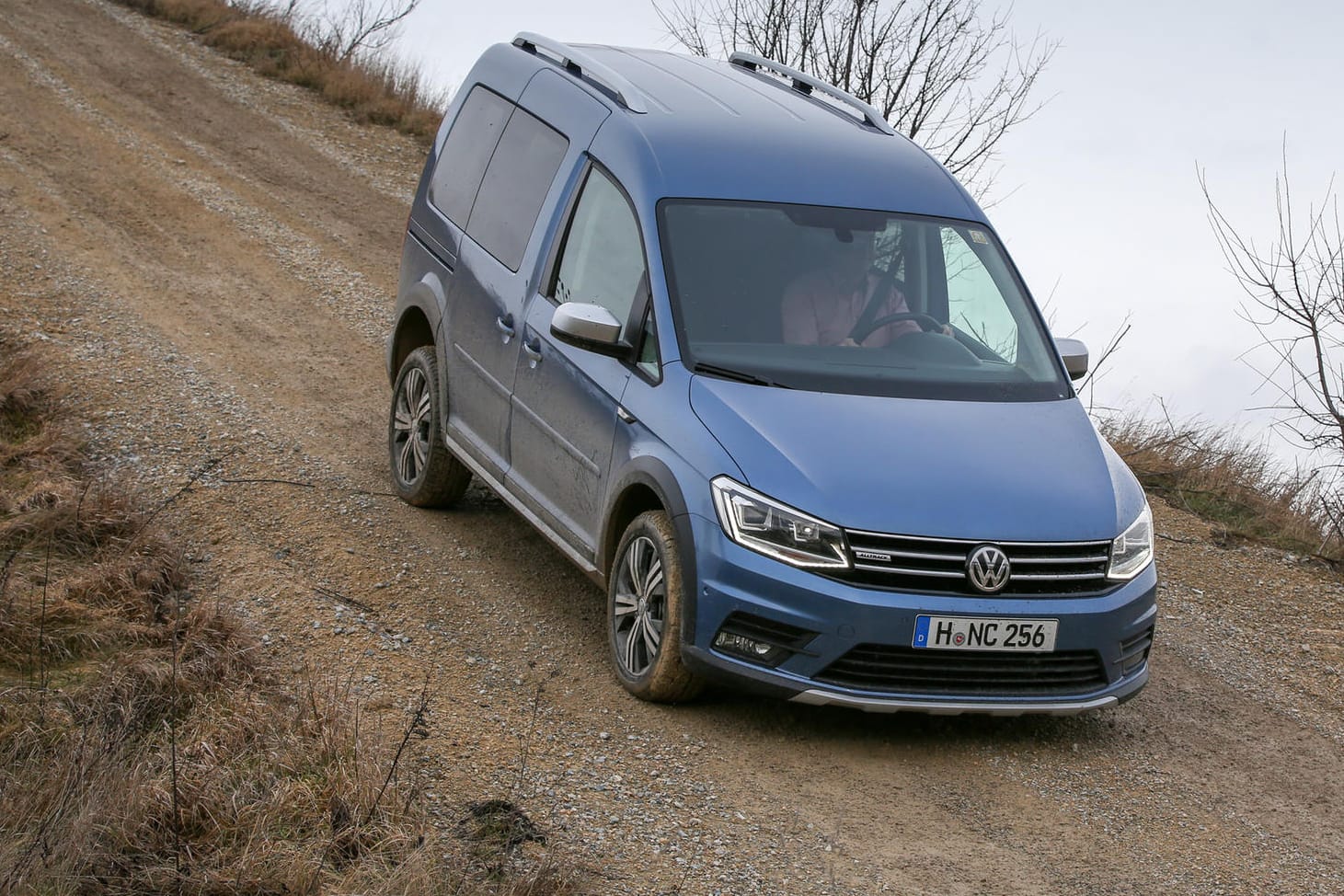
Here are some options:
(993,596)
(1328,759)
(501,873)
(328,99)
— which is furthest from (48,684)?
(328,99)

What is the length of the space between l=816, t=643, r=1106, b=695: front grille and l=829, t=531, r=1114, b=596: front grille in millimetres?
223

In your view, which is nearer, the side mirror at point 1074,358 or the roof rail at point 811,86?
the side mirror at point 1074,358

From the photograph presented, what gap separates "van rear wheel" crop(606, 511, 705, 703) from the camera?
559cm

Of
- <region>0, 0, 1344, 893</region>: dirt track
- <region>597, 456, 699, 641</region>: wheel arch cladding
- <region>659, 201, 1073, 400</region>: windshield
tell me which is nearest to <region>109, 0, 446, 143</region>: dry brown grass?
<region>0, 0, 1344, 893</region>: dirt track

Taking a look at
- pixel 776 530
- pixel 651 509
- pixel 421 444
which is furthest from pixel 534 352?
pixel 776 530

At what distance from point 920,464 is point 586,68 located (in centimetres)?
280

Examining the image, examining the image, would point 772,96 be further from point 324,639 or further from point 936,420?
point 324,639

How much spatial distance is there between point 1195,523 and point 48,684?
6.53 m

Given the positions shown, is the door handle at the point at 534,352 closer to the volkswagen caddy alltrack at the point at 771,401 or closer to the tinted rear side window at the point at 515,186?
the volkswagen caddy alltrack at the point at 771,401

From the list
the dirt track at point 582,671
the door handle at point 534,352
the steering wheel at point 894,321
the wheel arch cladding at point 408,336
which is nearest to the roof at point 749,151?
the steering wheel at point 894,321

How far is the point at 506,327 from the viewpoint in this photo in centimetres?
699

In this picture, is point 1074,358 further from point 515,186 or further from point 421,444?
point 421,444

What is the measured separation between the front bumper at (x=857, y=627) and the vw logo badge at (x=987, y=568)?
57 millimetres

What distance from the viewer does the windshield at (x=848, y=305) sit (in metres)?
6.00
